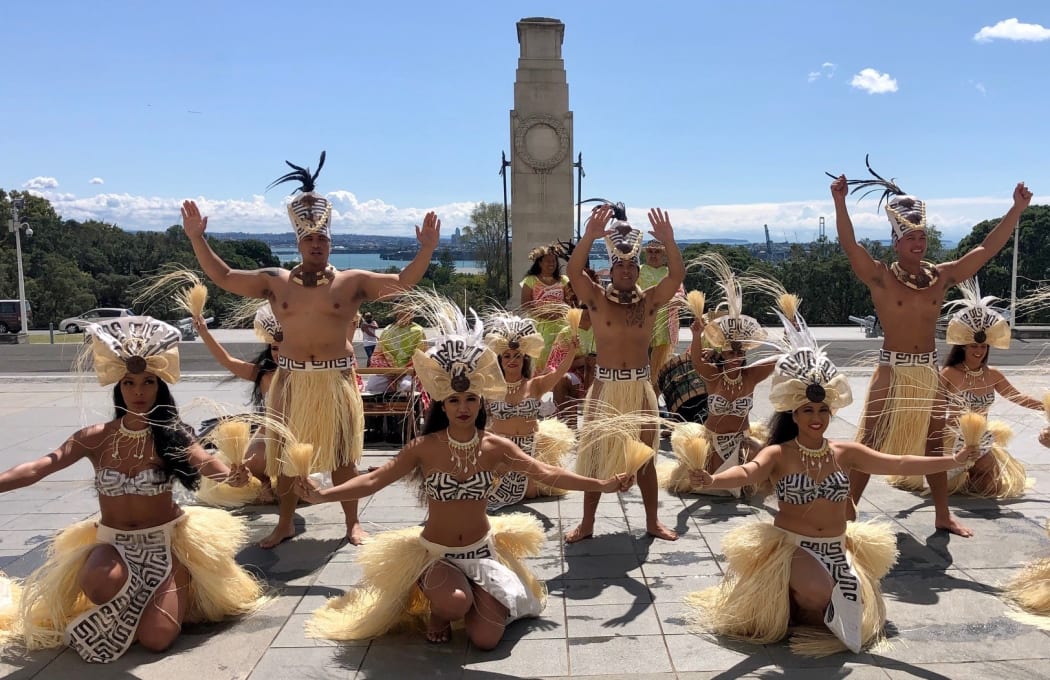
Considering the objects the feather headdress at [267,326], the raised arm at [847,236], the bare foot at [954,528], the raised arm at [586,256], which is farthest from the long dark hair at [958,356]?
the feather headdress at [267,326]

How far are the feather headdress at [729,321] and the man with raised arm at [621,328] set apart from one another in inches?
32.1

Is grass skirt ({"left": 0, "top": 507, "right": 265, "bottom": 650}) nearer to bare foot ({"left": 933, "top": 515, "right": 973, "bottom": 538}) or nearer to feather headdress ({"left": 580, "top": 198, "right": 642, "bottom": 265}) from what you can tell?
feather headdress ({"left": 580, "top": 198, "right": 642, "bottom": 265})

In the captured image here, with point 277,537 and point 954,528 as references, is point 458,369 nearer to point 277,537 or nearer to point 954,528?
point 277,537

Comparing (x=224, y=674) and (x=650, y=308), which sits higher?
(x=650, y=308)

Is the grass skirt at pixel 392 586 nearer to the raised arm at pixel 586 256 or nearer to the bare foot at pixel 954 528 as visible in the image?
the raised arm at pixel 586 256

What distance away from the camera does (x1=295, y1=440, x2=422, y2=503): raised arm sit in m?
3.02

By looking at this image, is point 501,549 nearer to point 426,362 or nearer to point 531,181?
point 426,362

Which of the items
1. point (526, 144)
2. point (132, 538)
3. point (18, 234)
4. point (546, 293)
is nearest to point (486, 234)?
point (18, 234)

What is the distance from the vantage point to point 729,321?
16.9ft

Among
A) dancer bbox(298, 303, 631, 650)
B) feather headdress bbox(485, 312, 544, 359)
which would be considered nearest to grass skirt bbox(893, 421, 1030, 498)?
feather headdress bbox(485, 312, 544, 359)

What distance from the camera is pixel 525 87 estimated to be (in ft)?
41.2

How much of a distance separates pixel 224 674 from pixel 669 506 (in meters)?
3.06

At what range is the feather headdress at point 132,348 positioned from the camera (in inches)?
126

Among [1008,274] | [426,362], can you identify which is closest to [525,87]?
[426,362]
